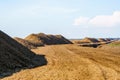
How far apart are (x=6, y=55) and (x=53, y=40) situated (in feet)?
349

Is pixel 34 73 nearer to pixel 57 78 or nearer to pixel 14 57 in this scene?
pixel 57 78

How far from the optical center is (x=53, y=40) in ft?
454

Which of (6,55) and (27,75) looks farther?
(6,55)

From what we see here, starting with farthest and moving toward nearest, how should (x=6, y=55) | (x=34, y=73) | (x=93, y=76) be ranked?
(x=6, y=55)
(x=34, y=73)
(x=93, y=76)

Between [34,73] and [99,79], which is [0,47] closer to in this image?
[34,73]

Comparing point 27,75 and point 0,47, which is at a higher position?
point 0,47

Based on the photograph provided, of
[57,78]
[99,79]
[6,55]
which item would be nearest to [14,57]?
[6,55]

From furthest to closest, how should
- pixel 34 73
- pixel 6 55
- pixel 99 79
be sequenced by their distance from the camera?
pixel 6 55, pixel 34 73, pixel 99 79

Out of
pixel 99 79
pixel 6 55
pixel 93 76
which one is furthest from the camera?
pixel 6 55

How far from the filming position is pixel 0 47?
112 ft

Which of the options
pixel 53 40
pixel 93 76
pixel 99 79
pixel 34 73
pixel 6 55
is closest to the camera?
pixel 99 79

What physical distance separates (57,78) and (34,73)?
3.55 meters

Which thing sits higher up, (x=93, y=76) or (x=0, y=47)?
(x=0, y=47)

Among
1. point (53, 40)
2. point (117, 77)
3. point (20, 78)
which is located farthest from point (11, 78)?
point (53, 40)
